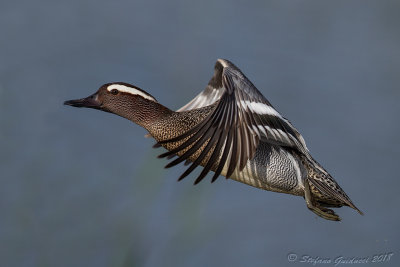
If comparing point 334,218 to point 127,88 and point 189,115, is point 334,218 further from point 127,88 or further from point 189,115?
point 127,88

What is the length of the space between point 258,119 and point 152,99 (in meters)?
0.69

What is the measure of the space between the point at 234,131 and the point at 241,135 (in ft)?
0.14

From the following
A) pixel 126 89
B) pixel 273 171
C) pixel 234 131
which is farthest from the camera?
pixel 126 89

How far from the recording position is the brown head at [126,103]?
3986 millimetres

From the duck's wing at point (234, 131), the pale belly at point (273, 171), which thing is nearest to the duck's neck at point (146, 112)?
the duck's wing at point (234, 131)

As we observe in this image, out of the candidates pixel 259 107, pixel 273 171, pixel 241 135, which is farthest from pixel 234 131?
pixel 273 171

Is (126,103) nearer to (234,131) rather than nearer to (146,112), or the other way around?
(146,112)

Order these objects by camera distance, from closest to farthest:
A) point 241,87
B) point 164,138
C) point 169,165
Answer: point 169,165 < point 241,87 < point 164,138

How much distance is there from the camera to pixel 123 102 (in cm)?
400

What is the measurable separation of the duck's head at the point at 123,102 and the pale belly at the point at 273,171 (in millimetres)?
601

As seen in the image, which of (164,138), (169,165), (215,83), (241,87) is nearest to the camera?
(169,165)

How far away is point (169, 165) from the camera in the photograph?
3.21m

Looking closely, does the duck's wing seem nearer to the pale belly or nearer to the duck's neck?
the pale belly

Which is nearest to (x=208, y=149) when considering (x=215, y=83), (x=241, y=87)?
(x=241, y=87)
